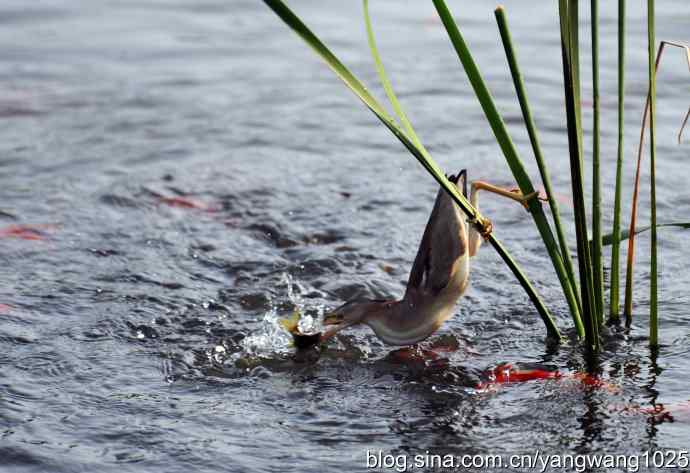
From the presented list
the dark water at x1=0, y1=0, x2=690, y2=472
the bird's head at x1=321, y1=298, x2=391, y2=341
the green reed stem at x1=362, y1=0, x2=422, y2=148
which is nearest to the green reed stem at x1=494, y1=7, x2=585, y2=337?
the green reed stem at x1=362, y1=0, x2=422, y2=148

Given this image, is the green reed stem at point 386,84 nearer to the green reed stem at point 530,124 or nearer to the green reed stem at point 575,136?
the green reed stem at point 530,124

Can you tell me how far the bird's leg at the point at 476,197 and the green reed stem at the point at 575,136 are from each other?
135 millimetres

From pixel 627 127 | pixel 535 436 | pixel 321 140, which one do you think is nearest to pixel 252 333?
pixel 535 436

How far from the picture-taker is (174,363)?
396 centimetres

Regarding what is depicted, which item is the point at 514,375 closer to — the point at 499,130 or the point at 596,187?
the point at 596,187

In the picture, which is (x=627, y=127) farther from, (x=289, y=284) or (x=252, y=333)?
(x=252, y=333)

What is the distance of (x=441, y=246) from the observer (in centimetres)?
335

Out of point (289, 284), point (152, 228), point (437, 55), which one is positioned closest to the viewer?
point (289, 284)

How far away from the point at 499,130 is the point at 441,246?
1.31 ft

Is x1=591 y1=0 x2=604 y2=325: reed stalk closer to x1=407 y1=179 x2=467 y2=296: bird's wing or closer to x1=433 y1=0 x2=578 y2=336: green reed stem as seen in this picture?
x1=433 y1=0 x2=578 y2=336: green reed stem

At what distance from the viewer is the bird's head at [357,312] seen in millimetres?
3613

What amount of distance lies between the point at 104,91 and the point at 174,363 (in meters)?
4.03

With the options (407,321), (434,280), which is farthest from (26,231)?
(434,280)

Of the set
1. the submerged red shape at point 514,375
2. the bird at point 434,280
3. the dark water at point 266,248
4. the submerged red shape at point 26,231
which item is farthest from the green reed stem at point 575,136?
the submerged red shape at point 26,231
